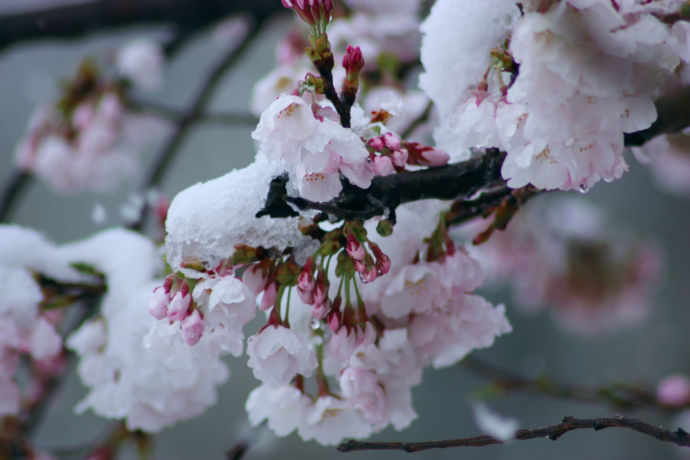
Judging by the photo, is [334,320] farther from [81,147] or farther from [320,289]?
[81,147]

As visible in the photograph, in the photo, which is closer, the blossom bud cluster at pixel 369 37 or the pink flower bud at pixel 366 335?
the pink flower bud at pixel 366 335

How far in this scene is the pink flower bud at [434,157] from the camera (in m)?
0.76

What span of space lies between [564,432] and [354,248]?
31 centimetres

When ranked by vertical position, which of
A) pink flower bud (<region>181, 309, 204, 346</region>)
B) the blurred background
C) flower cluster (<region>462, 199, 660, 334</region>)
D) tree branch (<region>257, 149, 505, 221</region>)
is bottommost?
the blurred background

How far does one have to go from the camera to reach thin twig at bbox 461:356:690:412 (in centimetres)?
136

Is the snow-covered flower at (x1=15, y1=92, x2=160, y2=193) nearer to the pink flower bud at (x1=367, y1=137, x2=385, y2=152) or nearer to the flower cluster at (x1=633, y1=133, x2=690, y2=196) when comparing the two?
the pink flower bud at (x1=367, y1=137, x2=385, y2=152)

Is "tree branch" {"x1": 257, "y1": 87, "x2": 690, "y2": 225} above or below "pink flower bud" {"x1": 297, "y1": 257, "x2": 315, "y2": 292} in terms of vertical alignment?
above

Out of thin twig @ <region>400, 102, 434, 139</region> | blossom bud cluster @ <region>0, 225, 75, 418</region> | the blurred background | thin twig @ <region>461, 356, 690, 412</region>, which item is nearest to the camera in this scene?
blossom bud cluster @ <region>0, 225, 75, 418</region>

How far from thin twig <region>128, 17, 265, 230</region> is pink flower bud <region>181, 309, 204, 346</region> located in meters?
1.14

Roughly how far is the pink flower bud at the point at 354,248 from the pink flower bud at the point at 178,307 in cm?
18

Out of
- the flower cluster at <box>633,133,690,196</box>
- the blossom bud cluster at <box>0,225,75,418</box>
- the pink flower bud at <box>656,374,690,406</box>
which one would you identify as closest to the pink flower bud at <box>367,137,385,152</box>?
the blossom bud cluster at <box>0,225,75,418</box>

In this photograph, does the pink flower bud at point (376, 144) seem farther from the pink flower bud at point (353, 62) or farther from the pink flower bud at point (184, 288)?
the pink flower bud at point (184, 288)

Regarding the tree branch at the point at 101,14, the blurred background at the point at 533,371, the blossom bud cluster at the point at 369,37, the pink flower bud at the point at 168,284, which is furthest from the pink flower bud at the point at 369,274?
the blurred background at the point at 533,371

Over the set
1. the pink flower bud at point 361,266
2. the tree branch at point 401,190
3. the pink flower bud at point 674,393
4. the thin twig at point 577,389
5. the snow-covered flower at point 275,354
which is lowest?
the pink flower bud at point 674,393
